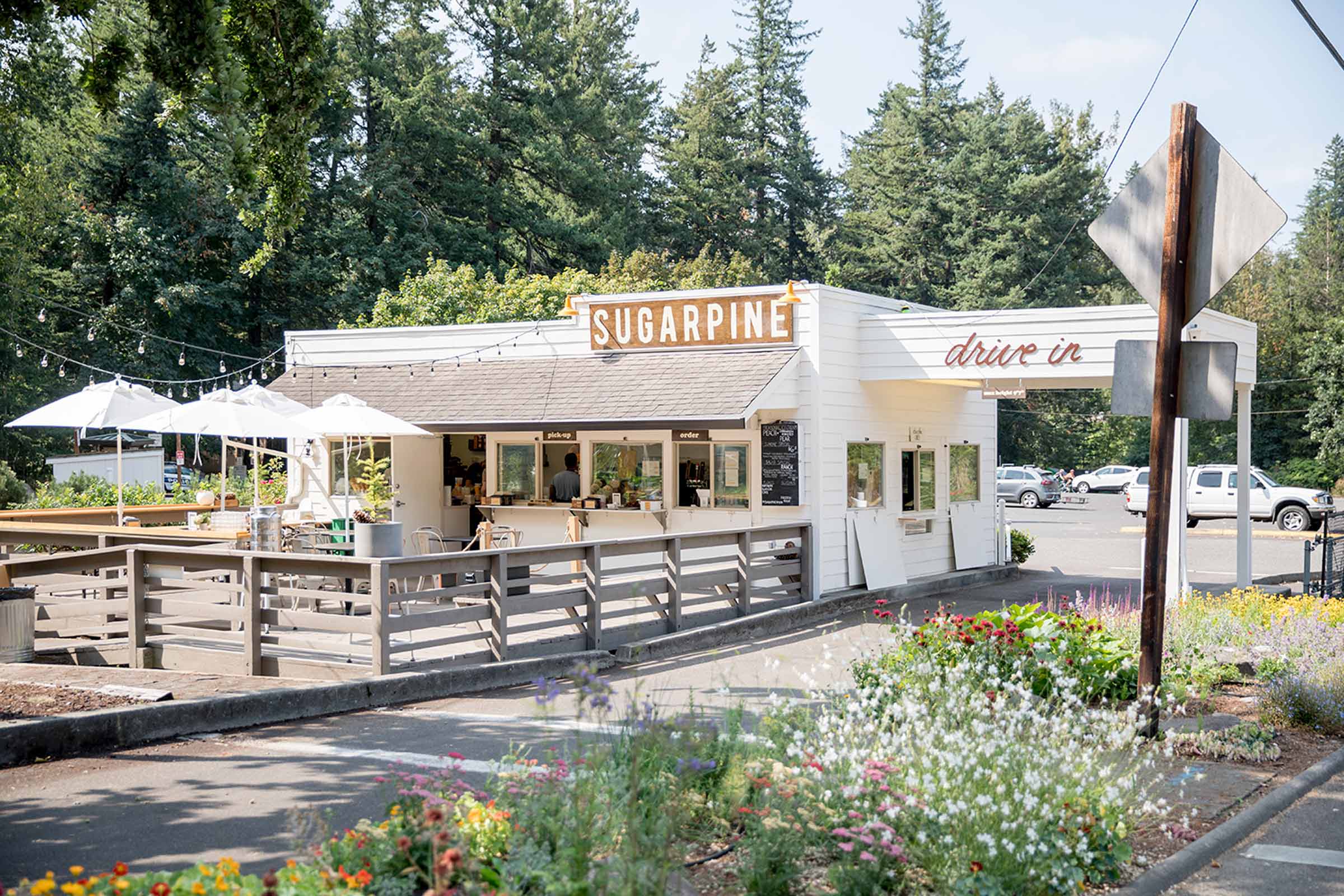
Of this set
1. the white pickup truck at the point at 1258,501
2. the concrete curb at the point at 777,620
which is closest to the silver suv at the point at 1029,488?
the white pickup truck at the point at 1258,501

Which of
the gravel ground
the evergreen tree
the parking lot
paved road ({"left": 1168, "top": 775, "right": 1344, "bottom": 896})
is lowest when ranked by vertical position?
the parking lot

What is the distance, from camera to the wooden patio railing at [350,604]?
10.1m

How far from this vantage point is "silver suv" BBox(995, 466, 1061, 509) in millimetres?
44969

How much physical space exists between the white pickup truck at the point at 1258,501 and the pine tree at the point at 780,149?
26.4m

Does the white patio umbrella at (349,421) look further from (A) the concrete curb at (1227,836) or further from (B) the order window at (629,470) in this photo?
(A) the concrete curb at (1227,836)

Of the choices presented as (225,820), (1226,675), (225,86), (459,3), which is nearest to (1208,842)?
(1226,675)

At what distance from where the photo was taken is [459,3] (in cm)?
4756

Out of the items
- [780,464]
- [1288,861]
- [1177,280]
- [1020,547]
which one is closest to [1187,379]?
[1177,280]

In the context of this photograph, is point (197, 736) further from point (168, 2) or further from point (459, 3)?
point (459, 3)

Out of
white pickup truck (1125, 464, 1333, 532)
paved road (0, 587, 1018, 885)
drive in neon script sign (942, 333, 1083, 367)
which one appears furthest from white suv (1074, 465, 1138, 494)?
paved road (0, 587, 1018, 885)

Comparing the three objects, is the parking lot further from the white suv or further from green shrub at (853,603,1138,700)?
the white suv

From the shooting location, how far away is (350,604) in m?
14.1

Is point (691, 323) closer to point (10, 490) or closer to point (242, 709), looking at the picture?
point (242, 709)

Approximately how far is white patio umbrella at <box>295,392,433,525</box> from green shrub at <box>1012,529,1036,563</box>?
11.1 metres
